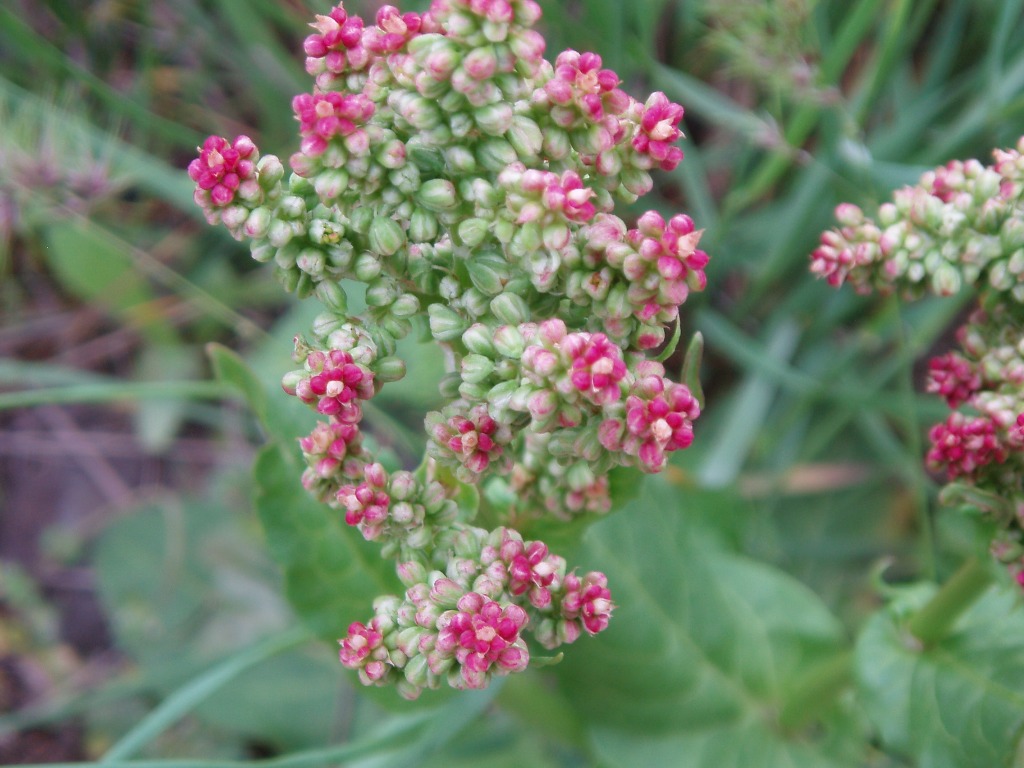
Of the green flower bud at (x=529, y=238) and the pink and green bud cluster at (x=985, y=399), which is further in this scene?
the pink and green bud cluster at (x=985, y=399)

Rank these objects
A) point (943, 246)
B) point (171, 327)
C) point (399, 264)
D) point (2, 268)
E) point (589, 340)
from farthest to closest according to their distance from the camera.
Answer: point (171, 327)
point (2, 268)
point (943, 246)
point (399, 264)
point (589, 340)

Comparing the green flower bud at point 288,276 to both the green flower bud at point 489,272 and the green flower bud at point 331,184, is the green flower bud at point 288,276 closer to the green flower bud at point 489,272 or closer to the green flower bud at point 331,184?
the green flower bud at point 331,184

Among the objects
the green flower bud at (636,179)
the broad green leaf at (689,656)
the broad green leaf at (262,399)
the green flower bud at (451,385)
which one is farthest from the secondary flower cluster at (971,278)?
the broad green leaf at (262,399)

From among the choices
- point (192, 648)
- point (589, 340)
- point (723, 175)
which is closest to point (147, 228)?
point (192, 648)

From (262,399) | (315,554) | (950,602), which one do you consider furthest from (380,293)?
(950,602)

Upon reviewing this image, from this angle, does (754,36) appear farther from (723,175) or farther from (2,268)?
→ (2,268)

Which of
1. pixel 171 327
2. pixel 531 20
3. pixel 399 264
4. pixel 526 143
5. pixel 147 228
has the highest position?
pixel 531 20

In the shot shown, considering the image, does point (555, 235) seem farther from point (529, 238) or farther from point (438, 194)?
point (438, 194)
